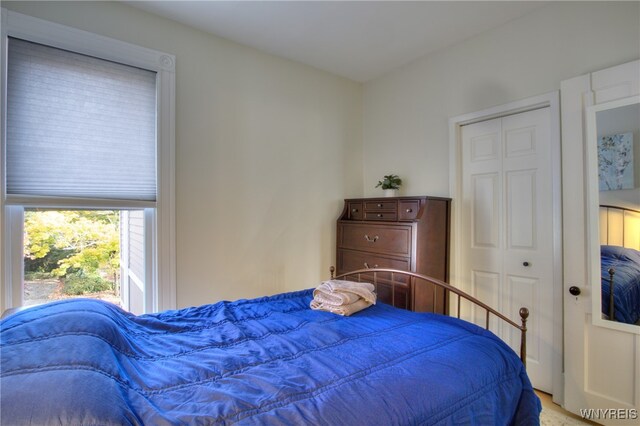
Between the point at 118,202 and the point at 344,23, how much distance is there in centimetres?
215

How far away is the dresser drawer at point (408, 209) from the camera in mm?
2717

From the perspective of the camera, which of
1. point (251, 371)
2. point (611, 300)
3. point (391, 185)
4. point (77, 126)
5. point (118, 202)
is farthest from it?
point (391, 185)

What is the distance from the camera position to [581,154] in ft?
7.14

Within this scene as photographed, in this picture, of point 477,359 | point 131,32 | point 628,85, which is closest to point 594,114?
point 628,85

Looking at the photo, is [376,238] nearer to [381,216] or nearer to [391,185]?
[381,216]

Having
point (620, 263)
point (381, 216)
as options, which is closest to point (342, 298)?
point (381, 216)

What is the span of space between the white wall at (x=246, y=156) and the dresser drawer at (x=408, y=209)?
0.88m

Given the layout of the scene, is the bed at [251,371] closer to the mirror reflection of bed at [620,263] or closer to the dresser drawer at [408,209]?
the mirror reflection of bed at [620,263]

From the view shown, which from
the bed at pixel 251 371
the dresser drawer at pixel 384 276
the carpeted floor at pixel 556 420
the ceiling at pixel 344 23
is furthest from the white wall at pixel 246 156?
the carpeted floor at pixel 556 420

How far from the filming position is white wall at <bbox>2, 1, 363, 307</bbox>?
256 cm

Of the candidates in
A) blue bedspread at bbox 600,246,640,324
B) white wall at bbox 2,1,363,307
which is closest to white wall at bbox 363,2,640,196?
white wall at bbox 2,1,363,307

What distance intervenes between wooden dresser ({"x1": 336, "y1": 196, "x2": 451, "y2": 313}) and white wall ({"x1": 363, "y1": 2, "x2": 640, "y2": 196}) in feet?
1.41

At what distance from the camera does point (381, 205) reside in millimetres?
Answer: 3023

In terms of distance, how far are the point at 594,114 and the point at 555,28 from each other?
718 mm
